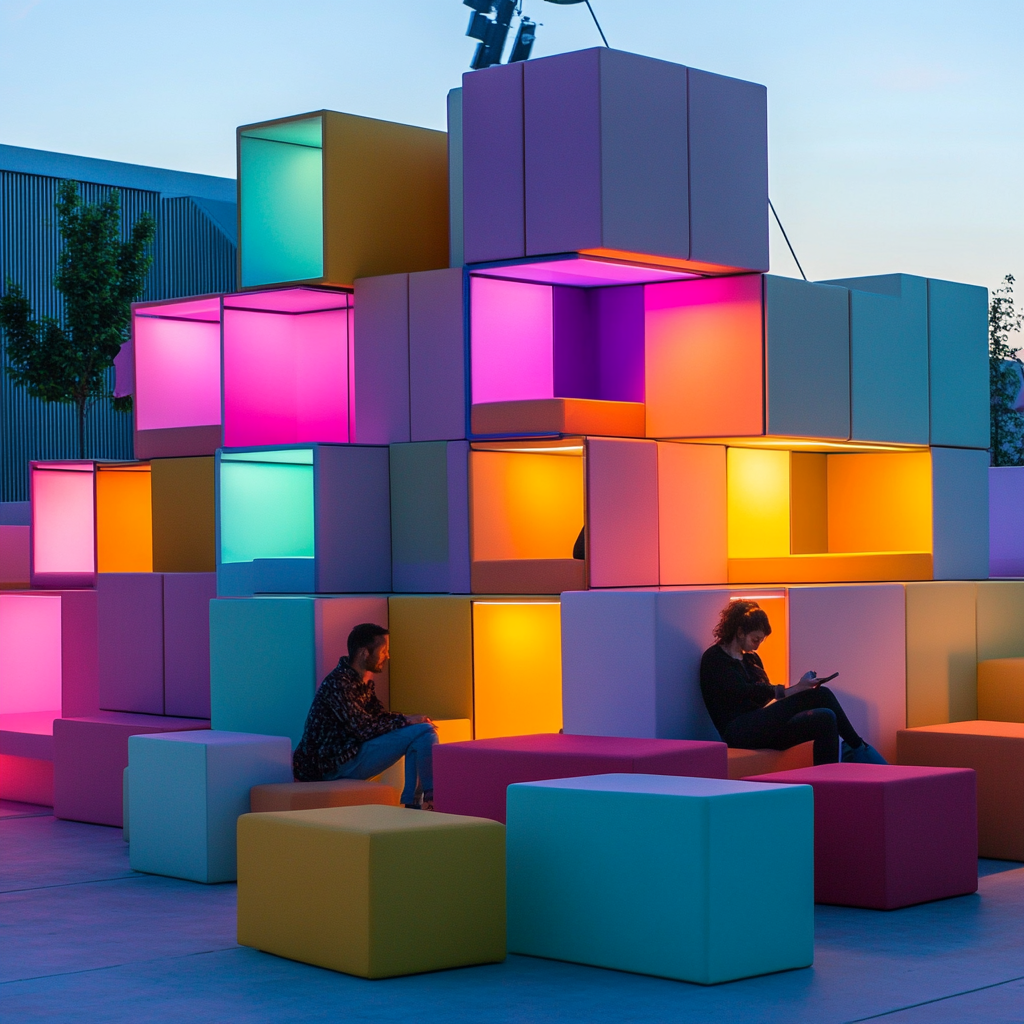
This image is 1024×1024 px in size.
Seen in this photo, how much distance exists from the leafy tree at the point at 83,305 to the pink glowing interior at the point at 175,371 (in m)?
10.5

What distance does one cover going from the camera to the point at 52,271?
1161 inches

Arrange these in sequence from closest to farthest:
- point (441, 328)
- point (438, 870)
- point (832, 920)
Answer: point (438, 870)
point (832, 920)
point (441, 328)

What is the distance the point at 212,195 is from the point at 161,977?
27.5m

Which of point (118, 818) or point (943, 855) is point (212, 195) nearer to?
point (118, 818)

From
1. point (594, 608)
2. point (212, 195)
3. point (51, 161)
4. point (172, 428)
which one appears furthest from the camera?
point (212, 195)

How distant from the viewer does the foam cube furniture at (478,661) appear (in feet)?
34.7

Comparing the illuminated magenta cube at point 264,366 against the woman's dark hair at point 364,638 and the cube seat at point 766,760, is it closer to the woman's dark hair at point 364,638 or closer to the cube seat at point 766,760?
the woman's dark hair at point 364,638

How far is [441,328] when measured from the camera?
1089cm

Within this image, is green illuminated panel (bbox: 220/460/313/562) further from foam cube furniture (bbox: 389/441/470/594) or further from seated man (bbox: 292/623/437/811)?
seated man (bbox: 292/623/437/811)

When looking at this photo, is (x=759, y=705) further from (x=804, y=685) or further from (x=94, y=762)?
(x=94, y=762)

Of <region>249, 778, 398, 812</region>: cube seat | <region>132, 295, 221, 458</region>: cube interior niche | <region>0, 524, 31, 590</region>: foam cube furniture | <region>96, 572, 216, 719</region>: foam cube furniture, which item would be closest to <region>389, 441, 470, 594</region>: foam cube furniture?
<region>96, 572, 216, 719</region>: foam cube furniture

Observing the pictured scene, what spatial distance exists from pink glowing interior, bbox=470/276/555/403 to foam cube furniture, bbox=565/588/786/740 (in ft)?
6.82

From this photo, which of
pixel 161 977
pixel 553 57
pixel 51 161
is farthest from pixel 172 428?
pixel 51 161

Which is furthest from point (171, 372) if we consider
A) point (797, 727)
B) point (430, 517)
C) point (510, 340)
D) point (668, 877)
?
point (668, 877)
